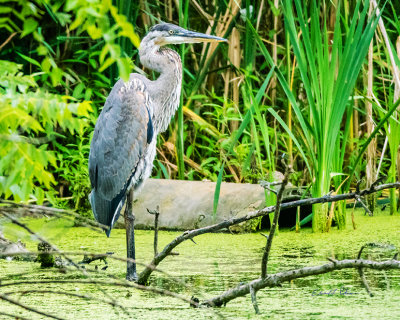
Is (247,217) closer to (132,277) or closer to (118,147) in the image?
(132,277)

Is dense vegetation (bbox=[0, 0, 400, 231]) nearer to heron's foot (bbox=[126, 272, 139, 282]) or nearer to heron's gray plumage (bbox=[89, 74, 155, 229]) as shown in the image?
heron's gray plumage (bbox=[89, 74, 155, 229])

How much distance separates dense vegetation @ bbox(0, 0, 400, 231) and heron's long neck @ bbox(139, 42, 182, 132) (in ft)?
0.56

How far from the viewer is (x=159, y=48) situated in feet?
14.8

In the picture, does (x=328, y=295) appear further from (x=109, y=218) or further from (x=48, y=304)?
(x=109, y=218)

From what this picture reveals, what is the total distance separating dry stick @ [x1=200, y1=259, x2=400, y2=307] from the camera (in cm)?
244

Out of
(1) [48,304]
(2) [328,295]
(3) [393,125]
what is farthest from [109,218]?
(3) [393,125]

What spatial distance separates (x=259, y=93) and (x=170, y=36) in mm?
879

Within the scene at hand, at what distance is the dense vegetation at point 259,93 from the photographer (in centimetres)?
415

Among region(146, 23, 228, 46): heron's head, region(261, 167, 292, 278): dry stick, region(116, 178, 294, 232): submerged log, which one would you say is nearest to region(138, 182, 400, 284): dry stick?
region(261, 167, 292, 278): dry stick

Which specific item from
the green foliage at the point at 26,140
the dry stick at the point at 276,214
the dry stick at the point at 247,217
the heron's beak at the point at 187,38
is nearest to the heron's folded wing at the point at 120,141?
the heron's beak at the point at 187,38

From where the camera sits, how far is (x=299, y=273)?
100 inches

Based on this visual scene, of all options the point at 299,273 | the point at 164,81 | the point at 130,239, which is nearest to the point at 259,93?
the point at 164,81

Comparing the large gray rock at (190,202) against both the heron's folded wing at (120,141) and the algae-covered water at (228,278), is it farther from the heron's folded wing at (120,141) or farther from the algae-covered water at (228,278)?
the heron's folded wing at (120,141)

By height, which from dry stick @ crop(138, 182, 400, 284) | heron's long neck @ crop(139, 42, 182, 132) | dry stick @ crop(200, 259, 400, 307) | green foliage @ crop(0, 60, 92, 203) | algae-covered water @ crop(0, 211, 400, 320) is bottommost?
algae-covered water @ crop(0, 211, 400, 320)
